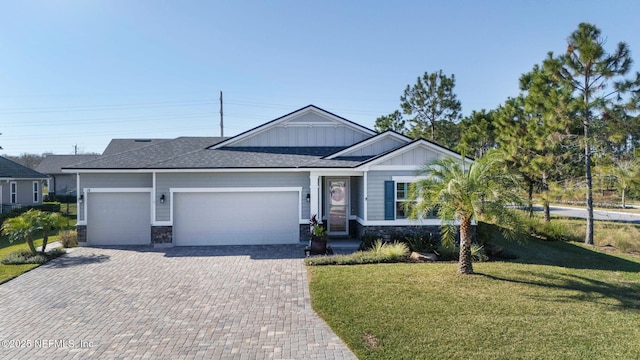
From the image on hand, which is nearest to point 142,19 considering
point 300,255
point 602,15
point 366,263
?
point 300,255

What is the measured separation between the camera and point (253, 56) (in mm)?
18156

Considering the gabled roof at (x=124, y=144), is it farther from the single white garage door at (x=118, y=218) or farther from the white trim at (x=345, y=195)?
the white trim at (x=345, y=195)

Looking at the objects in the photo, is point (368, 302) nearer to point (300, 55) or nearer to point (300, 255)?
point (300, 255)

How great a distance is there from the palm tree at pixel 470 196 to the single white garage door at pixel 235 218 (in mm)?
5917

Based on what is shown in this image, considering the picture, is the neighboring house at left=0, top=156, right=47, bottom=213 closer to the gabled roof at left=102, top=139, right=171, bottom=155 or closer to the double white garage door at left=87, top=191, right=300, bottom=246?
the gabled roof at left=102, top=139, right=171, bottom=155

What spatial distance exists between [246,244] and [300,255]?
293 centimetres

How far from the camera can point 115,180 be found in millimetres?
14094

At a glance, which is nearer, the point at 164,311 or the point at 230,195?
the point at 164,311

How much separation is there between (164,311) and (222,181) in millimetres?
7258

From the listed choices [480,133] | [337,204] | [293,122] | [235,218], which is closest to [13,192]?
[235,218]

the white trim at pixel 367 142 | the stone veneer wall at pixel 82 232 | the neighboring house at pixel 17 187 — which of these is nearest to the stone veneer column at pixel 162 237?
the stone veneer wall at pixel 82 232

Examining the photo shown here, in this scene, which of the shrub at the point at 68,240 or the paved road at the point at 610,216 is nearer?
the shrub at the point at 68,240

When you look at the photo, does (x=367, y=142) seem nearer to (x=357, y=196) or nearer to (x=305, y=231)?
(x=357, y=196)

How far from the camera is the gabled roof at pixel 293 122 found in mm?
16516
